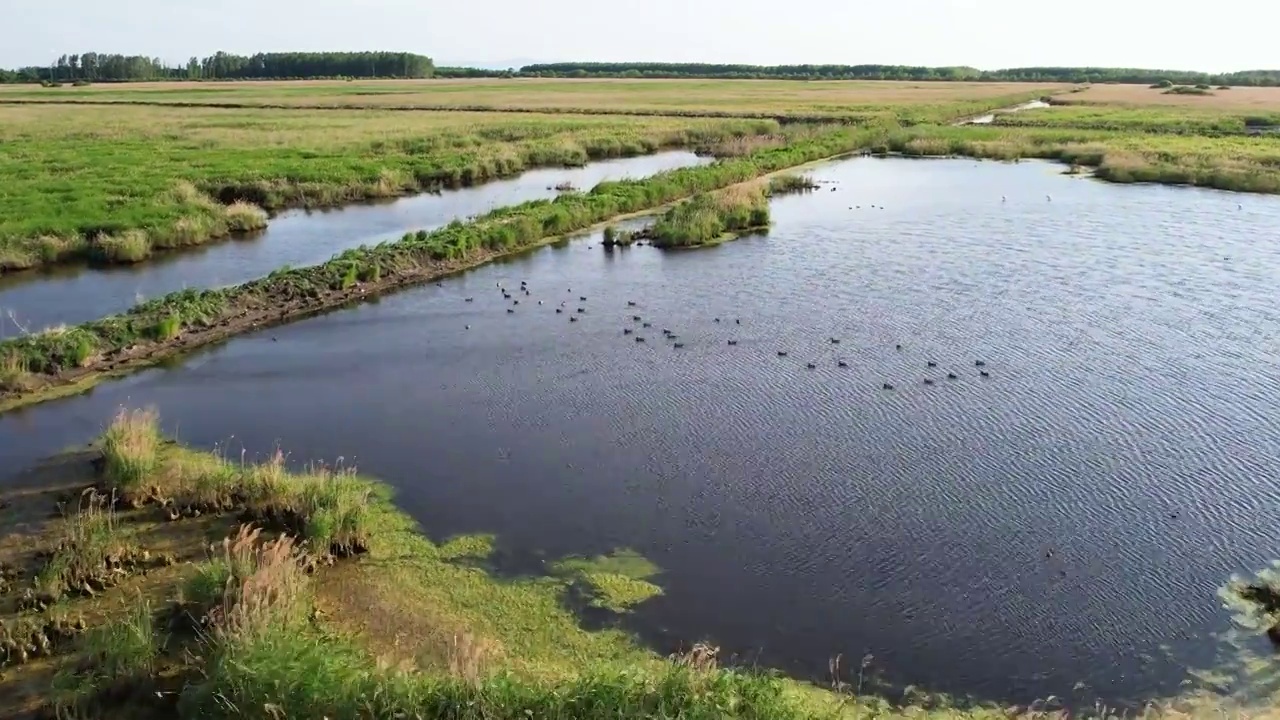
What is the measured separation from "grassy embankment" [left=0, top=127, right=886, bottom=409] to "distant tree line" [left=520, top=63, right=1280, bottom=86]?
400ft

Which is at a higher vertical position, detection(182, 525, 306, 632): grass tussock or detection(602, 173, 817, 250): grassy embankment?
detection(602, 173, 817, 250): grassy embankment

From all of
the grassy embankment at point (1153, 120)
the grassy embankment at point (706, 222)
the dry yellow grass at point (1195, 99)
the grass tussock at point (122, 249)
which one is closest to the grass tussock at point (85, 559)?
the grass tussock at point (122, 249)

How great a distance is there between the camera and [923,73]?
16688 centimetres

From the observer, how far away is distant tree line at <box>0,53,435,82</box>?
14612 centimetres

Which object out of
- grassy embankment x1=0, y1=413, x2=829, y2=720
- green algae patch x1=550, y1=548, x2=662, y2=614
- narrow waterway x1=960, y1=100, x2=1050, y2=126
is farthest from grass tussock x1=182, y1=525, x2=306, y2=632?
narrow waterway x1=960, y1=100, x2=1050, y2=126

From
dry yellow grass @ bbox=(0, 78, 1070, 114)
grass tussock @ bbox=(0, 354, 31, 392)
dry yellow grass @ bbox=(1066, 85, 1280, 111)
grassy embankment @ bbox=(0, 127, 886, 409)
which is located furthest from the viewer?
dry yellow grass @ bbox=(0, 78, 1070, 114)

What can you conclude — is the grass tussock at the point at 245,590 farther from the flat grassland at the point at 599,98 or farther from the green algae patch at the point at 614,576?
the flat grassland at the point at 599,98

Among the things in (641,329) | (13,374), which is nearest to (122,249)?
(13,374)

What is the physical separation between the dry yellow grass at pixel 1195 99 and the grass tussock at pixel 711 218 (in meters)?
58.4

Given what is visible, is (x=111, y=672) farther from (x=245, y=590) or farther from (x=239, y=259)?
(x=239, y=259)

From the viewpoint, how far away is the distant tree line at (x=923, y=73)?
142 m

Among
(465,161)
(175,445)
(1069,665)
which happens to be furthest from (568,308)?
(465,161)

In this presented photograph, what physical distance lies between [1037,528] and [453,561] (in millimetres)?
7076

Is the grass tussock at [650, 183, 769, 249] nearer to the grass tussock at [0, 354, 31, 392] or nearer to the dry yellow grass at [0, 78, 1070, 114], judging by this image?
the grass tussock at [0, 354, 31, 392]
